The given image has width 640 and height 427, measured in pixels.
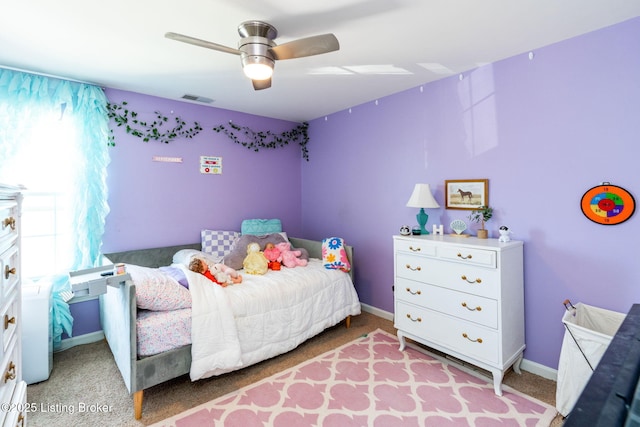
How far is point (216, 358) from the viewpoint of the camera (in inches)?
84.3

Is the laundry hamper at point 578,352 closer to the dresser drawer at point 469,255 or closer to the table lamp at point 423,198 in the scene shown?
the dresser drawer at point 469,255

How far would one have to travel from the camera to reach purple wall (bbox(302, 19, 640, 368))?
1.99m

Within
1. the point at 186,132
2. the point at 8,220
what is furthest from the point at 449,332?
the point at 186,132

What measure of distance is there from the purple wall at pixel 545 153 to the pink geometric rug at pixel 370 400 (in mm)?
640

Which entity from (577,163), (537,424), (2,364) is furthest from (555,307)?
(2,364)

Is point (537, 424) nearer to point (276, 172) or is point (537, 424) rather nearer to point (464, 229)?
point (464, 229)

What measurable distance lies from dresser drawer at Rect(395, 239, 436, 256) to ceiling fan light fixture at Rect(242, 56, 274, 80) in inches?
67.2

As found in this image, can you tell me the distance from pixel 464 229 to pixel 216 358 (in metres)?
2.25

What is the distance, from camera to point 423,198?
2822 millimetres

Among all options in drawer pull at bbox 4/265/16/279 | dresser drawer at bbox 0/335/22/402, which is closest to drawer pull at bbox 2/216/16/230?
drawer pull at bbox 4/265/16/279

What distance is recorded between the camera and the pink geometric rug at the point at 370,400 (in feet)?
6.14

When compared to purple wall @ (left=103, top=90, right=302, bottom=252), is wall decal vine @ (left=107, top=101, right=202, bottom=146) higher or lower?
higher

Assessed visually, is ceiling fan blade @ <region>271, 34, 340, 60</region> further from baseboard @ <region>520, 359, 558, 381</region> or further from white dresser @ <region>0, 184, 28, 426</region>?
baseboard @ <region>520, 359, 558, 381</region>

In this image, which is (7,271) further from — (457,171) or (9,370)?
(457,171)
